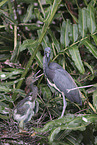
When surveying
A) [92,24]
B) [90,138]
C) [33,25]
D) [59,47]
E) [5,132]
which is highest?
[33,25]

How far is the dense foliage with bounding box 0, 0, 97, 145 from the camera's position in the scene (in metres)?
1.08

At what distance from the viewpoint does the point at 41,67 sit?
135cm

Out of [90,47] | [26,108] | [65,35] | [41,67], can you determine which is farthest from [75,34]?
[26,108]

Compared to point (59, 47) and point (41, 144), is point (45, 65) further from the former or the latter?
point (41, 144)

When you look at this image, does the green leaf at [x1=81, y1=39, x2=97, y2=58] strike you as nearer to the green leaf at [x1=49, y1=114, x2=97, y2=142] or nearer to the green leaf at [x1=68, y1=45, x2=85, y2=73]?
the green leaf at [x1=68, y1=45, x2=85, y2=73]

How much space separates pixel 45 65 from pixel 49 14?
1.17ft

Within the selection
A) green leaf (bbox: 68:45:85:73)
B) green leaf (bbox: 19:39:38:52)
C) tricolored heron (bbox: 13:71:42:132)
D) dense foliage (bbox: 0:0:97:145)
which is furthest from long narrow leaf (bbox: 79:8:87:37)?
tricolored heron (bbox: 13:71:42:132)

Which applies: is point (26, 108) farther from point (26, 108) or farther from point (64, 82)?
point (64, 82)

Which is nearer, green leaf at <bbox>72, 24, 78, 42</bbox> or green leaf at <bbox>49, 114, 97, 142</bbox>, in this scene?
green leaf at <bbox>49, 114, 97, 142</bbox>

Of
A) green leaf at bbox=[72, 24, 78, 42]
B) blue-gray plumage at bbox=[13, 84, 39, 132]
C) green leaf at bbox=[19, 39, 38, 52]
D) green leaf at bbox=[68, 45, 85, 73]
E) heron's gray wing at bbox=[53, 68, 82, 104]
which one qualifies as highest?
green leaf at bbox=[72, 24, 78, 42]

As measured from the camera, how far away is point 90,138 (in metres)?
1.12

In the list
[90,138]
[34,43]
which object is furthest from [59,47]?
[90,138]

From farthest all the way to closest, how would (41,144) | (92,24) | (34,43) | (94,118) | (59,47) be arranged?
→ (59,47), (92,24), (34,43), (41,144), (94,118)

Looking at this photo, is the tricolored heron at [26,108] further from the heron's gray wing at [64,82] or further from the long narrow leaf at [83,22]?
the long narrow leaf at [83,22]
